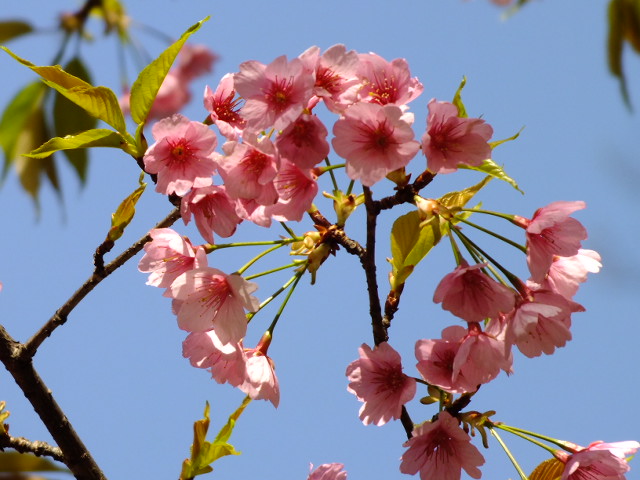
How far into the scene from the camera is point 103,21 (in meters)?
3.39

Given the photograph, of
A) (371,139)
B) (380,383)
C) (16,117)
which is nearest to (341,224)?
(371,139)

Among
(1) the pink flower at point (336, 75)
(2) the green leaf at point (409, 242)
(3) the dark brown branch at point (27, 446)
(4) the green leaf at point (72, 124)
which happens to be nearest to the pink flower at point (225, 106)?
(1) the pink flower at point (336, 75)

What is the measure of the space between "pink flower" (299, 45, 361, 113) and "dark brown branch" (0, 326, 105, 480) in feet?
2.86

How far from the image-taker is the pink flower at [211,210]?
1.55 metres

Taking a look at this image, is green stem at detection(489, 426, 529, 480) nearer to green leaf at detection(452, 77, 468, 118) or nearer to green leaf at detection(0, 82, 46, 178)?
green leaf at detection(452, 77, 468, 118)

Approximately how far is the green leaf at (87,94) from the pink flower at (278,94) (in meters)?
0.33

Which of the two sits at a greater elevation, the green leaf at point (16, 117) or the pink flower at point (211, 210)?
the green leaf at point (16, 117)

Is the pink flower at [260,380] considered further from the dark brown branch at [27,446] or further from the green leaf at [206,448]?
the dark brown branch at [27,446]

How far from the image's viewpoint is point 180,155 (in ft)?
5.15

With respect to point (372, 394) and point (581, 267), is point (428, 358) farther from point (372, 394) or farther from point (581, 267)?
point (581, 267)

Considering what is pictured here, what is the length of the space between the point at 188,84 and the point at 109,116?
10.5ft

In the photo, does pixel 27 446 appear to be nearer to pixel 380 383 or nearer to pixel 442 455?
pixel 380 383

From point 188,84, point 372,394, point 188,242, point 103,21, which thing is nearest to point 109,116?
point 188,242

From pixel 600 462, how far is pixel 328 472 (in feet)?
1.92
